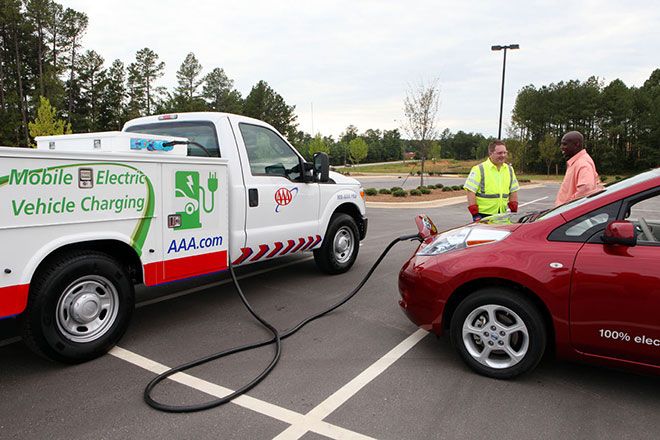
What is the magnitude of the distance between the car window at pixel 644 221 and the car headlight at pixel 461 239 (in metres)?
0.82

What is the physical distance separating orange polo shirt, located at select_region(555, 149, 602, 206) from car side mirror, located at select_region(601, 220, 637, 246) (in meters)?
1.97

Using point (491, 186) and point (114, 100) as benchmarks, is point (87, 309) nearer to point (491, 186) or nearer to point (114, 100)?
point (491, 186)

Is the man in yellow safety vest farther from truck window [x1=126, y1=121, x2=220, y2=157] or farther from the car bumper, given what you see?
truck window [x1=126, y1=121, x2=220, y2=157]

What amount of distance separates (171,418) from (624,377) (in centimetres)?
323

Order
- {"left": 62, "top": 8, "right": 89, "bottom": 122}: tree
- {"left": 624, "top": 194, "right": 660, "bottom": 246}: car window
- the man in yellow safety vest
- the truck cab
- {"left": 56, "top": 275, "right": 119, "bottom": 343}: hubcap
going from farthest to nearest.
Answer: {"left": 62, "top": 8, "right": 89, "bottom": 122}: tree, the man in yellow safety vest, the truck cab, {"left": 56, "top": 275, "right": 119, "bottom": 343}: hubcap, {"left": 624, "top": 194, "right": 660, "bottom": 246}: car window

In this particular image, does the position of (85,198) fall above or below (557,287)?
above

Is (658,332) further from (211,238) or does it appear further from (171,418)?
(211,238)

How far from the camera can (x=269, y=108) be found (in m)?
66.0

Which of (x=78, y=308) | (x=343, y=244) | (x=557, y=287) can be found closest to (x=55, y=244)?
(x=78, y=308)

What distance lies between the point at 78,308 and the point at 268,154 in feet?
8.40

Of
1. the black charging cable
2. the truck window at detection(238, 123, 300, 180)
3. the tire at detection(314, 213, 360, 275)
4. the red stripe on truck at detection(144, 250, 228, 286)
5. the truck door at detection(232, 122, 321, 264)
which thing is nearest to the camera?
the black charging cable

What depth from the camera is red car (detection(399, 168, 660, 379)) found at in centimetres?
282

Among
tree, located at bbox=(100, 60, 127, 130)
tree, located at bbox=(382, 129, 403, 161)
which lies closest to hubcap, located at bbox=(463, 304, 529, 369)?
tree, located at bbox=(100, 60, 127, 130)

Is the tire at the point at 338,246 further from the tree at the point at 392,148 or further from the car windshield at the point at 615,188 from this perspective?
the tree at the point at 392,148
